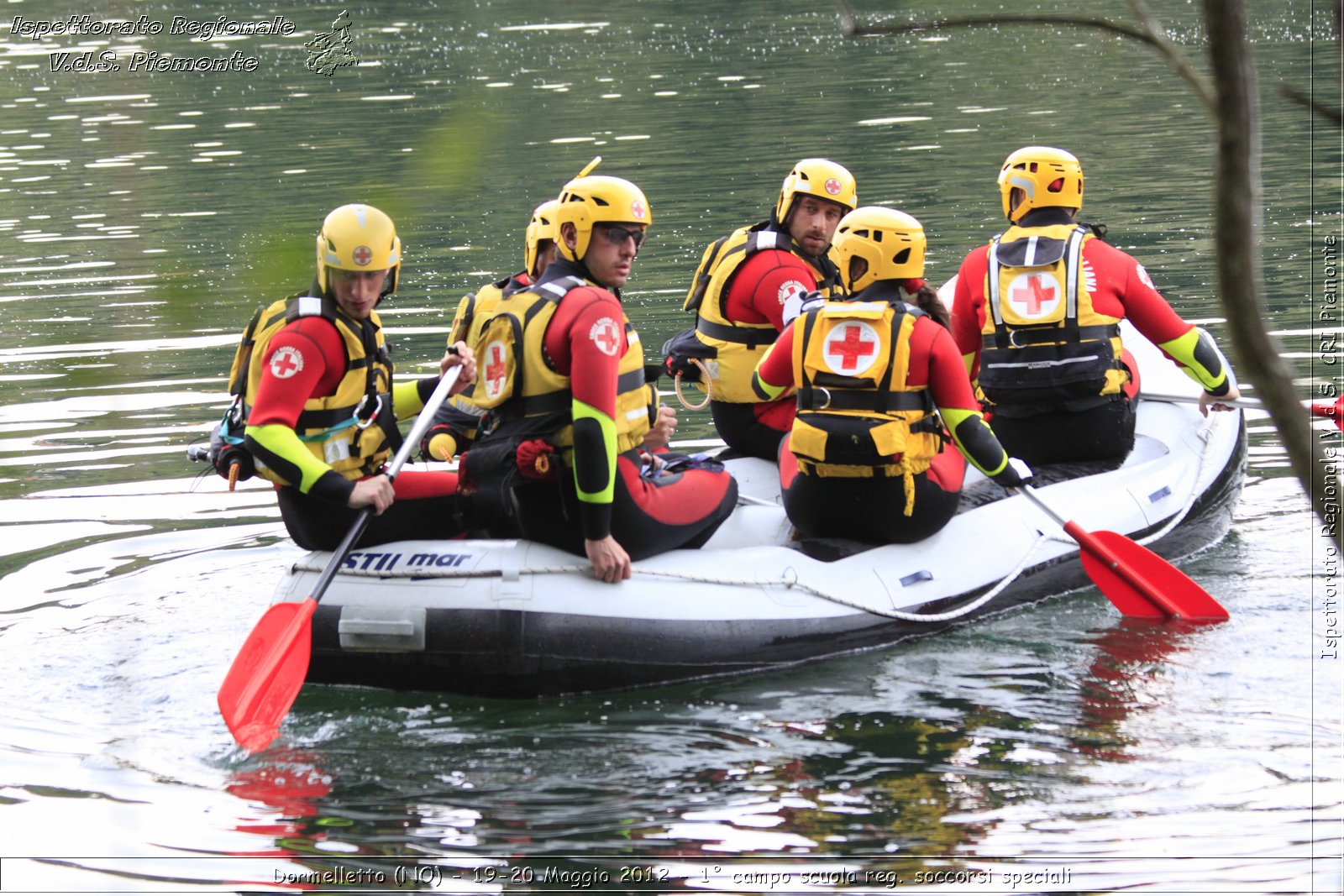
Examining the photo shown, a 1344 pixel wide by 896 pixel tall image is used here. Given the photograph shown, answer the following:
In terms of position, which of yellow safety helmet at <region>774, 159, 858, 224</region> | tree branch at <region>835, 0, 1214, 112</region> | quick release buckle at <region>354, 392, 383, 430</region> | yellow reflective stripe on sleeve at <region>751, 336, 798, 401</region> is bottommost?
yellow reflective stripe on sleeve at <region>751, 336, 798, 401</region>

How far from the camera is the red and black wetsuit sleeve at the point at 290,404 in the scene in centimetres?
521

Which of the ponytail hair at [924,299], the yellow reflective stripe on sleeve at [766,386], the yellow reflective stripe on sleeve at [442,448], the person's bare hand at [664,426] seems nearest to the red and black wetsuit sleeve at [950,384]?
the ponytail hair at [924,299]

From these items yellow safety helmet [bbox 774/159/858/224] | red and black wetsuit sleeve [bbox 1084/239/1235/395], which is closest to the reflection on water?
red and black wetsuit sleeve [bbox 1084/239/1235/395]

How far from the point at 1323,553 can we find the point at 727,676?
2649 mm

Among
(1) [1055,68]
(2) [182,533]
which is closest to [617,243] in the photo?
(2) [182,533]

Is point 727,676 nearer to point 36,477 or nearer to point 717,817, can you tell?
point 717,817

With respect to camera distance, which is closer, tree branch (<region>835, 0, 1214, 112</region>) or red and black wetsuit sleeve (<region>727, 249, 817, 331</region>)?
tree branch (<region>835, 0, 1214, 112</region>)

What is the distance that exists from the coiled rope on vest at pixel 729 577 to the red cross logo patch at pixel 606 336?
81 cm

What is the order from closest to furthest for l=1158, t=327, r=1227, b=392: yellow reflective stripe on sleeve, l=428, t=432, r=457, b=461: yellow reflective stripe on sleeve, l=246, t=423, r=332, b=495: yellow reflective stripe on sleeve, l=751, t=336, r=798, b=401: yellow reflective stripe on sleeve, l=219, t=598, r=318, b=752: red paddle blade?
l=219, t=598, r=318, b=752: red paddle blade → l=246, t=423, r=332, b=495: yellow reflective stripe on sleeve → l=428, t=432, r=457, b=461: yellow reflective stripe on sleeve → l=751, t=336, r=798, b=401: yellow reflective stripe on sleeve → l=1158, t=327, r=1227, b=392: yellow reflective stripe on sleeve

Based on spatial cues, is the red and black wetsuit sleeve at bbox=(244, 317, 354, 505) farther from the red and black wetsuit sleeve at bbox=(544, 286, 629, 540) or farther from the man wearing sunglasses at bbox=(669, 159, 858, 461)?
the man wearing sunglasses at bbox=(669, 159, 858, 461)

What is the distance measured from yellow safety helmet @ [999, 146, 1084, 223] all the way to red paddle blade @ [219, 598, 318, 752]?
3.42m

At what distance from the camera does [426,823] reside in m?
4.67

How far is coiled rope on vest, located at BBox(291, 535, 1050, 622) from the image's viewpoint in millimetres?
5621

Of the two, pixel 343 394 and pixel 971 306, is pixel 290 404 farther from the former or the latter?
pixel 971 306
